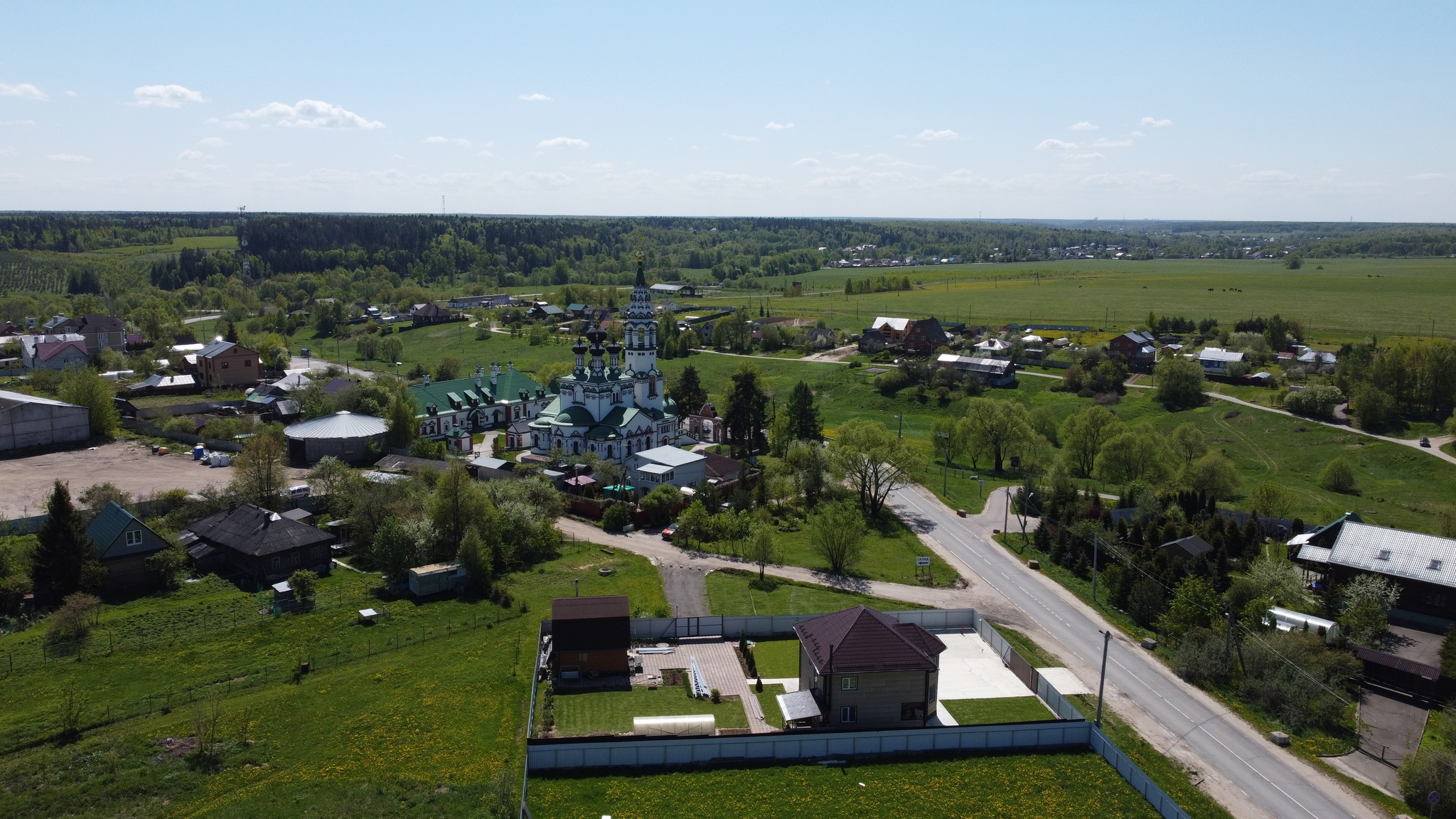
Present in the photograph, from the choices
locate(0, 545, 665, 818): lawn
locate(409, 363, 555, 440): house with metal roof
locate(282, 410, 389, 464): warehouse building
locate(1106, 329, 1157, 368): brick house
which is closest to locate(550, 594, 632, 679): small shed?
locate(0, 545, 665, 818): lawn

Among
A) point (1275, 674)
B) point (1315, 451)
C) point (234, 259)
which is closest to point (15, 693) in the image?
point (1275, 674)

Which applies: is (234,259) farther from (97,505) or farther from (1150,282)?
(1150,282)

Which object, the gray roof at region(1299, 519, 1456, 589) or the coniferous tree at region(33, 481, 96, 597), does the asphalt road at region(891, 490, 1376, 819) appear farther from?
the coniferous tree at region(33, 481, 96, 597)

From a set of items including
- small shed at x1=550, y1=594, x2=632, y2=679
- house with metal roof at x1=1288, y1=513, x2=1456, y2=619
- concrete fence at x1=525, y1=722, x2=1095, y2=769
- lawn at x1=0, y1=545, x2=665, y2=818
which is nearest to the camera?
lawn at x1=0, y1=545, x2=665, y2=818

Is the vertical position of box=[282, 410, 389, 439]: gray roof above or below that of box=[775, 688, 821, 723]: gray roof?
above

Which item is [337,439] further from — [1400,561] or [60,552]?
[1400,561]

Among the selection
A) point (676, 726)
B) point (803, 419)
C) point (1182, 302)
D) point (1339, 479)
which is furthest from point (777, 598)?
point (1182, 302)
